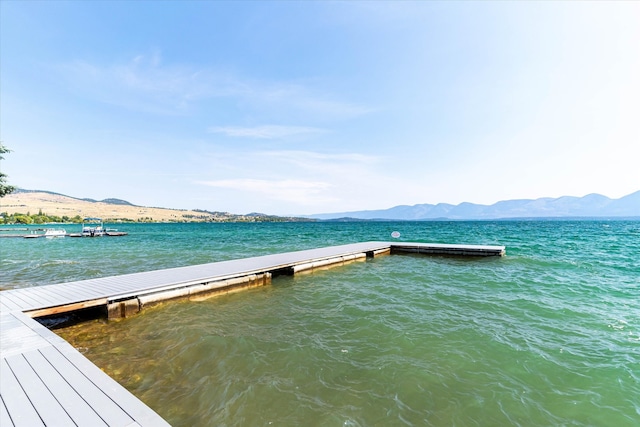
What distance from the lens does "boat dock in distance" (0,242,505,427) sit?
11.4ft

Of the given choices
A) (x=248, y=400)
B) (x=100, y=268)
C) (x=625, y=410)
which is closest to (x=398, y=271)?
(x=625, y=410)

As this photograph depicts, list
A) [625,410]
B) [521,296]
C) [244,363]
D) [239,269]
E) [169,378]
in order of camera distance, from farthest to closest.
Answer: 1. [239,269]
2. [521,296]
3. [244,363]
4. [169,378]
5. [625,410]

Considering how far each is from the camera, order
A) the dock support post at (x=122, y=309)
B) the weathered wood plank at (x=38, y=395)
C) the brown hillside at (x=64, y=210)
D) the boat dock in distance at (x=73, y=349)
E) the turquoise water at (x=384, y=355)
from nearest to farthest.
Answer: the weathered wood plank at (x=38, y=395)
the boat dock in distance at (x=73, y=349)
the turquoise water at (x=384, y=355)
the dock support post at (x=122, y=309)
the brown hillside at (x=64, y=210)

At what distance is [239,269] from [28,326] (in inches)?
288

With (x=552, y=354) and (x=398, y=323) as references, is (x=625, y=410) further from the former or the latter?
(x=398, y=323)

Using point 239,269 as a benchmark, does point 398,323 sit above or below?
below

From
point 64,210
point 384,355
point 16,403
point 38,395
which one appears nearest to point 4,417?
point 16,403

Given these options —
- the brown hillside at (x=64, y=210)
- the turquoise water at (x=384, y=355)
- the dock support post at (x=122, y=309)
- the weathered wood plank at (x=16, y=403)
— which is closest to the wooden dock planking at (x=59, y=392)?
the weathered wood plank at (x=16, y=403)

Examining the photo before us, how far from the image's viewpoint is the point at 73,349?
5.38 meters

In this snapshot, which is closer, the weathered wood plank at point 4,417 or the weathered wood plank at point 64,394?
the weathered wood plank at point 4,417

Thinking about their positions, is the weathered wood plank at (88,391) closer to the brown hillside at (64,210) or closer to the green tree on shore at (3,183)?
the green tree on shore at (3,183)

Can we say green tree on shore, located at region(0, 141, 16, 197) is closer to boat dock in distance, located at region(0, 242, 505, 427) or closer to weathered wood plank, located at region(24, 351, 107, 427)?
boat dock in distance, located at region(0, 242, 505, 427)

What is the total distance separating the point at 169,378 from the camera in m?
5.58

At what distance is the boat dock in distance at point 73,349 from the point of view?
11.4ft
